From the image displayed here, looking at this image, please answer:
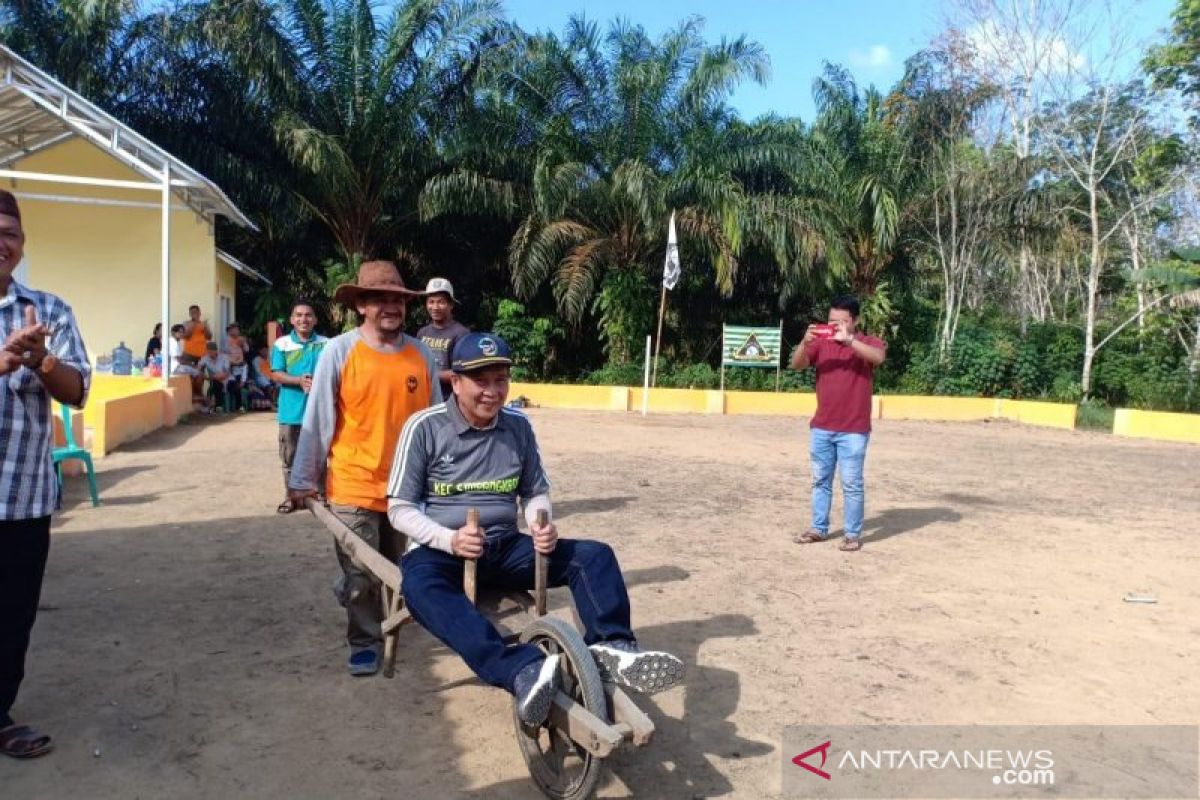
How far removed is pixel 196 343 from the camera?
14422 mm

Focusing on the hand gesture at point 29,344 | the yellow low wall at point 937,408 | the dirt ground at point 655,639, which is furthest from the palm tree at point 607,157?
the hand gesture at point 29,344

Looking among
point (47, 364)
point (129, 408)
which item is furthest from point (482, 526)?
point (129, 408)

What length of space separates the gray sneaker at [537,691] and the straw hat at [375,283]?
1890mm

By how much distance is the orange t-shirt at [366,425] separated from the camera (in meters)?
3.88

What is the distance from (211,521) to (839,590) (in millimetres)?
4406

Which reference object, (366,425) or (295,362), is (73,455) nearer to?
(295,362)

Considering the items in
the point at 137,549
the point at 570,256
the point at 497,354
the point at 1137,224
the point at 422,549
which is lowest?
the point at 137,549

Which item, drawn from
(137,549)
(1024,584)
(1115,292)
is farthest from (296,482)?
(1115,292)

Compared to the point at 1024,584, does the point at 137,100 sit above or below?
above

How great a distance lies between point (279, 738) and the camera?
3236mm

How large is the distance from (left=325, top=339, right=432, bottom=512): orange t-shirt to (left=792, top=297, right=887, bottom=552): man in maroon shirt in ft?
11.1

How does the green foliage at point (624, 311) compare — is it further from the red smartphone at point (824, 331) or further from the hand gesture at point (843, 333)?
the hand gesture at point (843, 333)

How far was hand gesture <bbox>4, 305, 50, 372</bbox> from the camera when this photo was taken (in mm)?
2664

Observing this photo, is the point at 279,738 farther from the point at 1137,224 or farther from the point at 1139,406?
the point at 1137,224
